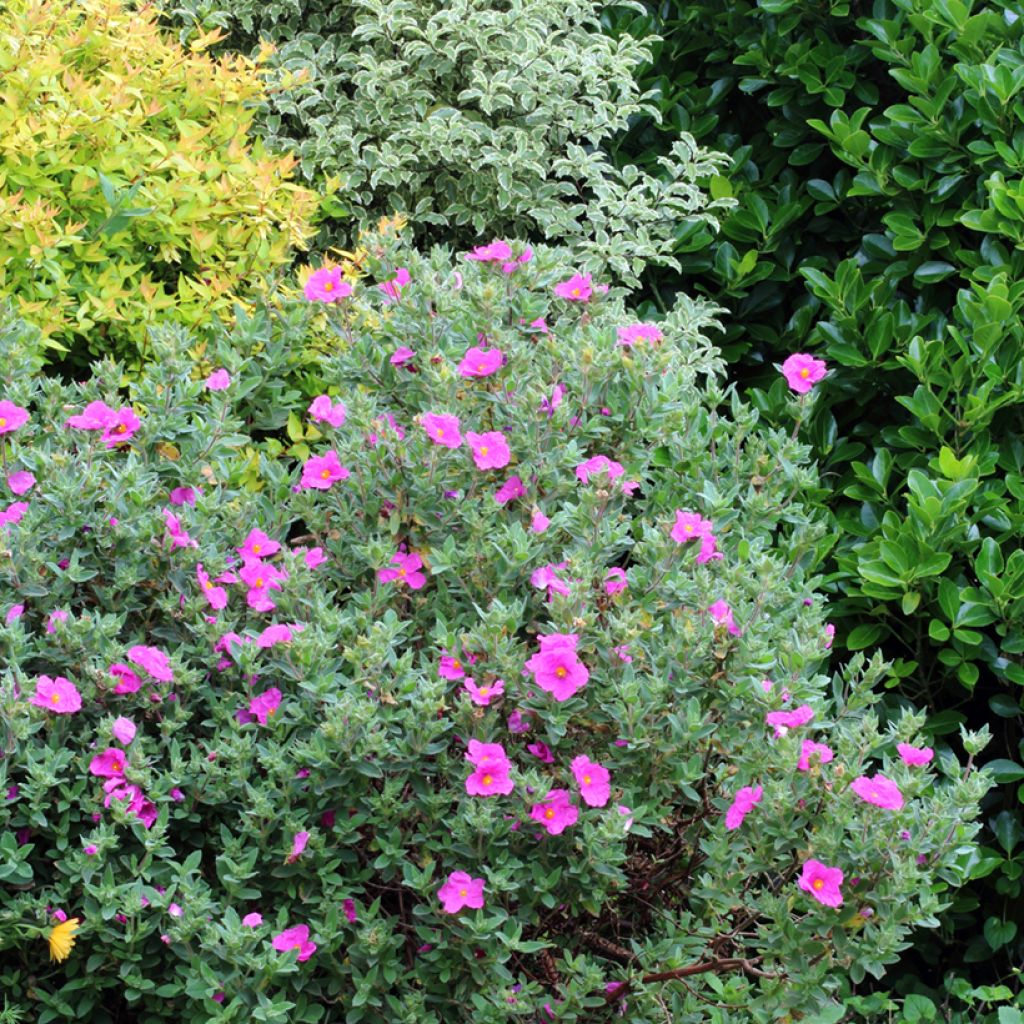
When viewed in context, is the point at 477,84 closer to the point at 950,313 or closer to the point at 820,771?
the point at 950,313

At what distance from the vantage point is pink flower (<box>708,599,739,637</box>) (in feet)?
7.06

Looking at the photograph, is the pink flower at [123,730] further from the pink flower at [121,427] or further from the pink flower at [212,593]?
the pink flower at [121,427]

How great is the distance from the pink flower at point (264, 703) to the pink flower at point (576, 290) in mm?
996

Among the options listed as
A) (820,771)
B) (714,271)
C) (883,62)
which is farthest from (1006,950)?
(883,62)

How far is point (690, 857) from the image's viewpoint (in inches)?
93.1

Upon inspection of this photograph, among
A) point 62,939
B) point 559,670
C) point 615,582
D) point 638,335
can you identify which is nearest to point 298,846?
point 62,939

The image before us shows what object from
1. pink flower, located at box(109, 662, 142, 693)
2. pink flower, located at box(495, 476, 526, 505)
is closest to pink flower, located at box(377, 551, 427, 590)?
pink flower, located at box(495, 476, 526, 505)

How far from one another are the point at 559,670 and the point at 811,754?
39cm

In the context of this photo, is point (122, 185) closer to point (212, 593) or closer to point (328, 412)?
point (328, 412)

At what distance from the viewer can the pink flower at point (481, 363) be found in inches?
98.2

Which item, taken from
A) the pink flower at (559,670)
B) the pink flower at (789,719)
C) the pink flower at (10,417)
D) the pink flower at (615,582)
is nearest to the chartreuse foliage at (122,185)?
the pink flower at (10,417)

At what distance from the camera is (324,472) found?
2.44 meters

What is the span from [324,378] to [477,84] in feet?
5.11

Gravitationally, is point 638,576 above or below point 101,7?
below
